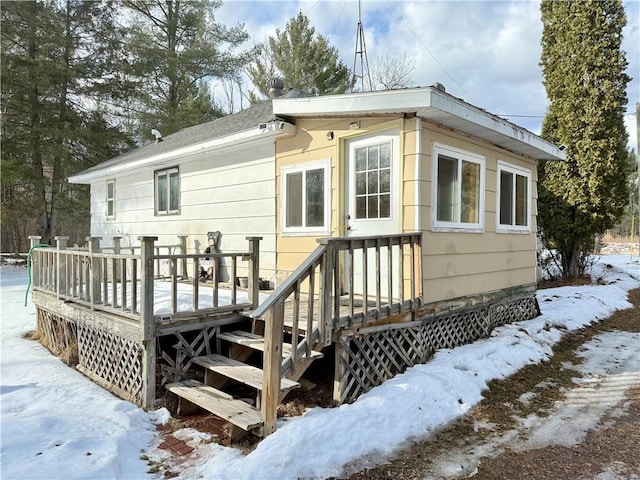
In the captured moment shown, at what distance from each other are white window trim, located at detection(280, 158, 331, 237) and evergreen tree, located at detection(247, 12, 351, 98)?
12689mm

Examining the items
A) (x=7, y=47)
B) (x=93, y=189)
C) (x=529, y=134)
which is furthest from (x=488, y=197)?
(x=7, y=47)

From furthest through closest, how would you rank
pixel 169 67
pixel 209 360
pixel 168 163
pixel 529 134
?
pixel 169 67
pixel 168 163
pixel 529 134
pixel 209 360

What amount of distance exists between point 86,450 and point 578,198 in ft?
42.4

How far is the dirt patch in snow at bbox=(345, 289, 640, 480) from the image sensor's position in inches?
118

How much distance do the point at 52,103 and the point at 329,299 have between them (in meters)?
17.1

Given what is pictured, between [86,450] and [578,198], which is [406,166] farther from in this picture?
[578,198]

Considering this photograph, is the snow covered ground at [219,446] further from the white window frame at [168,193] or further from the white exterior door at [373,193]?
the white window frame at [168,193]

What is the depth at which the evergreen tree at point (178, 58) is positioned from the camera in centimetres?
1777

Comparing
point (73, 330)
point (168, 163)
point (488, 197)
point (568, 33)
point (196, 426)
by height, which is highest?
point (568, 33)

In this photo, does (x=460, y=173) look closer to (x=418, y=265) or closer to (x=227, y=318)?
(x=418, y=265)

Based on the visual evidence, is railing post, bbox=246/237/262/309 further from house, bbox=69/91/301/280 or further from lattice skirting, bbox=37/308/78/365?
lattice skirting, bbox=37/308/78/365

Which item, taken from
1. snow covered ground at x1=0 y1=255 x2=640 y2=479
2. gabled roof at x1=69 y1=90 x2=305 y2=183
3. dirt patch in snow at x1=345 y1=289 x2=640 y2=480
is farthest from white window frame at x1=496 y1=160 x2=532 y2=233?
gabled roof at x1=69 y1=90 x2=305 y2=183

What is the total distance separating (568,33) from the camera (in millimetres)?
11742

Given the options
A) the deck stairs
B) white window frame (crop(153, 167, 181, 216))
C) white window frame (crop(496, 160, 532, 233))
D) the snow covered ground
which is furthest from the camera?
white window frame (crop(153, 167, 181, 216))
